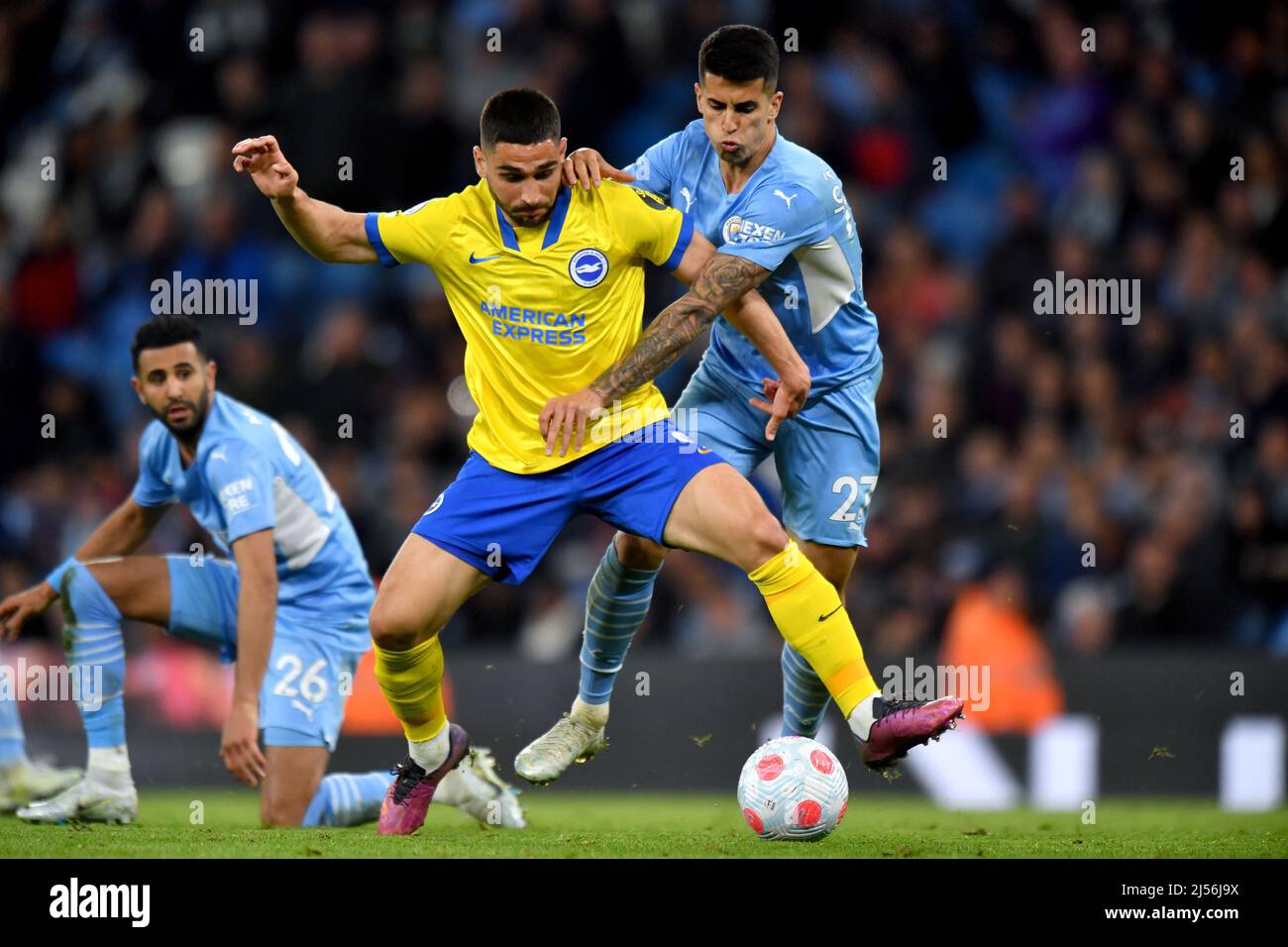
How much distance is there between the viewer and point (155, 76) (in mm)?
14375

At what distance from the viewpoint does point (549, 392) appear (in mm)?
6555

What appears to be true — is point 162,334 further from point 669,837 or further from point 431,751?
point 669,837

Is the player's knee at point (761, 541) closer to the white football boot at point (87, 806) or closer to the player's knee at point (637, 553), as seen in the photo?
the player's knee at point (637, 553)

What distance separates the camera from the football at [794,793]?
6.43m

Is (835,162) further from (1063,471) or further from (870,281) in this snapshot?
(1063,471)

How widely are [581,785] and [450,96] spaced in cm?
586

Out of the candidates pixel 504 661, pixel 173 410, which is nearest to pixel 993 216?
pixel 504 661

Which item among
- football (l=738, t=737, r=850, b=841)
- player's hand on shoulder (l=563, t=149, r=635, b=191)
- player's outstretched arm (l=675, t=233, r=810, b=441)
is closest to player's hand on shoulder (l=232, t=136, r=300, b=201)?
player's hand on shoulder (l=563, t=149, r=635, b=191)

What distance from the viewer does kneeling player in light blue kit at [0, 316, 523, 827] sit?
7.74m

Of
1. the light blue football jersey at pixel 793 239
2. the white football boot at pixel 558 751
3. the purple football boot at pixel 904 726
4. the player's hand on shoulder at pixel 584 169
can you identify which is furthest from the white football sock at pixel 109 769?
the purple football boot at pixel 904 726

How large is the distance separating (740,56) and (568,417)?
59.8 inches

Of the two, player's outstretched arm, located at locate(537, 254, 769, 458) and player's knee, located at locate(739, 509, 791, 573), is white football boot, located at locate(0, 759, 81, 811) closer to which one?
player's outstretched arm, located at locate(537, 254, 769, 458)

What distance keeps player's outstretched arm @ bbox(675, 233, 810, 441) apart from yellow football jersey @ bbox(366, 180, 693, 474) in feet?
0.19

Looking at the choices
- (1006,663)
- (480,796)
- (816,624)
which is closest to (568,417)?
(816,624)
